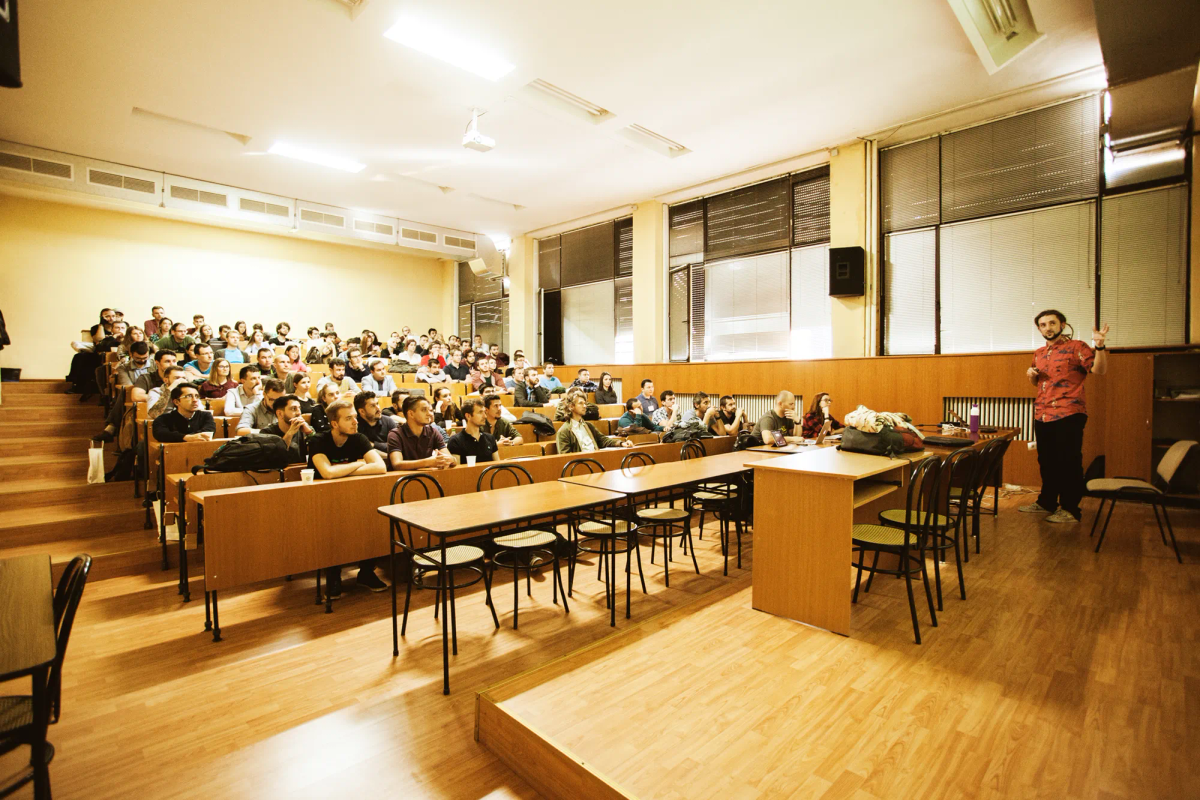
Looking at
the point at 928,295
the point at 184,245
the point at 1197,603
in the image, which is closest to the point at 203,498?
the point at 1197,603

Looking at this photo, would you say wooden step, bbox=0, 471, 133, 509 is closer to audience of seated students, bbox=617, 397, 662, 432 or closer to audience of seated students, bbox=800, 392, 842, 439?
audience of seated students, bbox=617, 397, 662, 432

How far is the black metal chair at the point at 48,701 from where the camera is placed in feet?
4.42

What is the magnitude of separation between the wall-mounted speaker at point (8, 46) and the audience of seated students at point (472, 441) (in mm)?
2771

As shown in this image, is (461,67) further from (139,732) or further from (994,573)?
(994,573)

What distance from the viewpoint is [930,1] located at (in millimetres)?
4457

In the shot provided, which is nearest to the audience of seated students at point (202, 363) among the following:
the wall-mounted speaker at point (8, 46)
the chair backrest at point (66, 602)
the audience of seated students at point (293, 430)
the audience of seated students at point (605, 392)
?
the audience of seated students at point (293, 430)

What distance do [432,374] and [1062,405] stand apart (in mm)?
7487

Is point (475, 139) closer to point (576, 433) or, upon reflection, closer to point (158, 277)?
→ point (576, 433)

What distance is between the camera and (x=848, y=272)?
22.8ft

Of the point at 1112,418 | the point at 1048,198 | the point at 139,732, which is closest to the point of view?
the point at 139,732

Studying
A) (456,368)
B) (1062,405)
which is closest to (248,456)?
(456,368)

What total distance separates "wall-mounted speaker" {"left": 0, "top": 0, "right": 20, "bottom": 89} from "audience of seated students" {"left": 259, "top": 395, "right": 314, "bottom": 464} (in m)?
2.61

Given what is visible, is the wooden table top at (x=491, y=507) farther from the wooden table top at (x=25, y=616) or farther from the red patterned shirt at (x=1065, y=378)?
the red patterned shirt at (x=1065, y=378)

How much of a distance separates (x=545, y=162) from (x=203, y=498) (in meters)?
6.20
